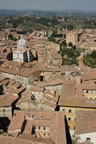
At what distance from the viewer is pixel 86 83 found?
3603 cm

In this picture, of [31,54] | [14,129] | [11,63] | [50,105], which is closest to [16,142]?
[14,129]

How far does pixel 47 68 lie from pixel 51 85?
9.96m

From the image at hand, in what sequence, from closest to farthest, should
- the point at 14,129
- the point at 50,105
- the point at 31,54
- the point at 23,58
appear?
the point at 14,129
the point at 50,105
the point at 23,58
the point at 31,54

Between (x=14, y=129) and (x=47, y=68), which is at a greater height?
(x=47, y=68)

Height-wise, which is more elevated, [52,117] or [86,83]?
[86,83]

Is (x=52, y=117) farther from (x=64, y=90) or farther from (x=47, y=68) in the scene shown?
(x=47, y=68)

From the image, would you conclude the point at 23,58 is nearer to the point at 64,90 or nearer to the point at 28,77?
the point at 28,77

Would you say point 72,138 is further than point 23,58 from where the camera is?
No

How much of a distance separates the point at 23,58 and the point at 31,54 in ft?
21.9

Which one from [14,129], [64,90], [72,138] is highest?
[64,90]

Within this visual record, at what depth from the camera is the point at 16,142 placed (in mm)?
21562

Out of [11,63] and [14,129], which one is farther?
[11,63]

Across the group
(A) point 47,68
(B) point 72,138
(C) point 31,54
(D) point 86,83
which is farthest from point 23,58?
(B) point 72,138

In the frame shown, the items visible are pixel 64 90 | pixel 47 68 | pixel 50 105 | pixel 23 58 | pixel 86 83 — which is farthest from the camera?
pixel 23 58
